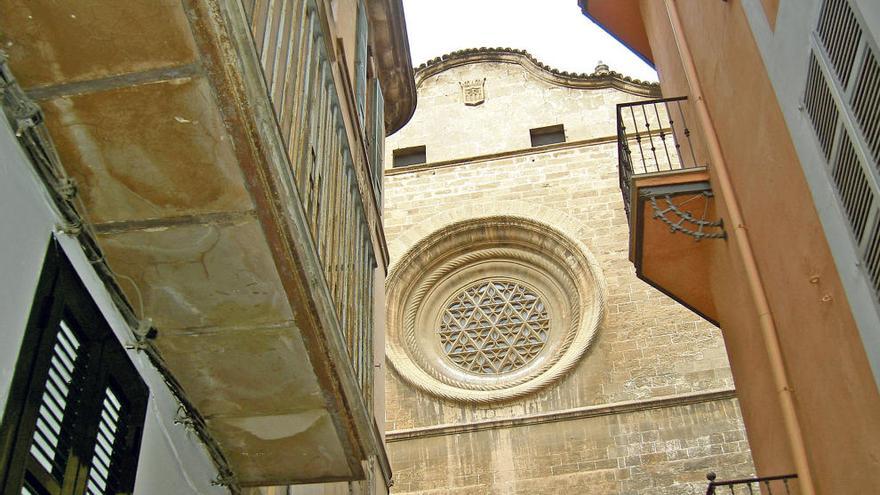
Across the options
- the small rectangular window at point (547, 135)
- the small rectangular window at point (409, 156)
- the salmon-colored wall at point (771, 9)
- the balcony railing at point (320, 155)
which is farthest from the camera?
the small rectangular window at point (409, 156)

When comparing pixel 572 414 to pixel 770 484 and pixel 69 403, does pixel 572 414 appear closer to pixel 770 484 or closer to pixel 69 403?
pixel 770 484

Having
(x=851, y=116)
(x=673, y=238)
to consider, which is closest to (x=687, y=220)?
(x=673, y=238)

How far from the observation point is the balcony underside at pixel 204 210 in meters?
3.09

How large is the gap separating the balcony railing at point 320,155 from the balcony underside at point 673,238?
8.44 ft

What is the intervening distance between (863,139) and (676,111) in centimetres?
522

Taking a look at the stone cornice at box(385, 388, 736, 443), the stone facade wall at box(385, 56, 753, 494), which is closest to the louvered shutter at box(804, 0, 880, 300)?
the stone facade wall at box(385, 56, 753, 494)

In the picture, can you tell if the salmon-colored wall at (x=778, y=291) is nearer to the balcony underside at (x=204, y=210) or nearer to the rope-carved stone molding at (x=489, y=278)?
the balcony underside at (x=204, y=210)

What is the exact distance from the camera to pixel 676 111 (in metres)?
9.39

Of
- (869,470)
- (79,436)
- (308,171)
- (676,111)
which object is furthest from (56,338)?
(676,111)

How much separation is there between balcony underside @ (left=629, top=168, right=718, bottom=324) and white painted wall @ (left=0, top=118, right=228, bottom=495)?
4.45 metres

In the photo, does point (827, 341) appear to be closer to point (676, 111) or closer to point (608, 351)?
point (676, 111)

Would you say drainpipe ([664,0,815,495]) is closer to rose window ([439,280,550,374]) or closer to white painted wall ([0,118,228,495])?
white painted wall ([0,118,228,495])

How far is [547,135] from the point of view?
18.4m

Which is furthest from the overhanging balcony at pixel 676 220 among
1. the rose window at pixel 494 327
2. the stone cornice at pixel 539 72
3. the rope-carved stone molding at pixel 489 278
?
the stone cornice at pixel 539 72
